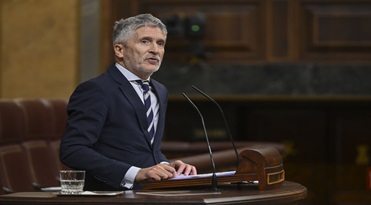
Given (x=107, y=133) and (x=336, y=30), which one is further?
(x=336, y=30)

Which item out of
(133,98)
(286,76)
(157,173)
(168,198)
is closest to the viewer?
(168,198)

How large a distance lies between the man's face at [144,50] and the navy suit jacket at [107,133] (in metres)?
0.06

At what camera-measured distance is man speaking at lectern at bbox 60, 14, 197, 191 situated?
2.99 m

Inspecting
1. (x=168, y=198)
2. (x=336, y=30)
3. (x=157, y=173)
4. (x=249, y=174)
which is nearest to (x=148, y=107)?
(x=157, y=173)

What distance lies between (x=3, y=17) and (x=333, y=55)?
234cm

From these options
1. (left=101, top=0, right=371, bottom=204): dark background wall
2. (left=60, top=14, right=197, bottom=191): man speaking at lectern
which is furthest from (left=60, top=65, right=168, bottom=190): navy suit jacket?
(left=101, top=0, right=371, bottom=204): dark background wall

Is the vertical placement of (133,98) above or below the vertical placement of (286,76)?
above

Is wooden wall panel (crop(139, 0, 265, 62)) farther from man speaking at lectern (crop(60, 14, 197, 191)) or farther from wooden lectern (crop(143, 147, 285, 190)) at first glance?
wooden lectern (crop(143, 147, 285, 190))

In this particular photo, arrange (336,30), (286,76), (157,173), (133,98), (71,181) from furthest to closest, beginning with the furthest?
(336,30) → (286,76) → (133,98) → (157,173) → (71,181)

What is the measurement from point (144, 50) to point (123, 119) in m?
0.26

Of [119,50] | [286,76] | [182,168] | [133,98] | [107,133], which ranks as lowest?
[286,76]

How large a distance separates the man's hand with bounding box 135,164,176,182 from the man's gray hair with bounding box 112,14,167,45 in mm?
562

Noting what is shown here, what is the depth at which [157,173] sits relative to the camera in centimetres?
A: 284

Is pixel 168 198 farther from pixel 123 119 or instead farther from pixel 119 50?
pixel 119 50
